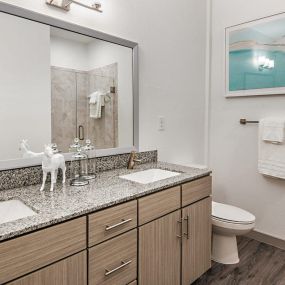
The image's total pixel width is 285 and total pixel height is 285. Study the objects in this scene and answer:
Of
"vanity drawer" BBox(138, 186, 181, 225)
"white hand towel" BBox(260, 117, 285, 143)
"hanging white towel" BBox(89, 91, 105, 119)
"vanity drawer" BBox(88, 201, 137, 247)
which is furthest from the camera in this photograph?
"white hand towel" BBox(260, 117, 285, 143)

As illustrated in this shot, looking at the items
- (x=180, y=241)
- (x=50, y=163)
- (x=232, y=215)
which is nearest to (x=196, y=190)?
(x=180, y=241)

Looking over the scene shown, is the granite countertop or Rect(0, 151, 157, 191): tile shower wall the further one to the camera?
Rect(0, 151, 157, 191): tile shower wall

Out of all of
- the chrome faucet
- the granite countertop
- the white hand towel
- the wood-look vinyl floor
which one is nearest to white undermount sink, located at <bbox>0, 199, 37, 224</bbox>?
the granite countertop

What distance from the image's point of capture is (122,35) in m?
1.96

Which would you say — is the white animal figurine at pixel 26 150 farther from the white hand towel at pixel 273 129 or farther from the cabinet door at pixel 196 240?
the white hand towel at pixel 273 129

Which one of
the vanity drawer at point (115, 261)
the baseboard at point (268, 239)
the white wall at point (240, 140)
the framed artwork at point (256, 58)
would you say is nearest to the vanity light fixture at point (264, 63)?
the framed artwork at point (256, 58)

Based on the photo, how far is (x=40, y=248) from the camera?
3.12 feet

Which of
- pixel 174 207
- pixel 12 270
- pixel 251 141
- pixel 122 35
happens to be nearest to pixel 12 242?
pixel 12 270

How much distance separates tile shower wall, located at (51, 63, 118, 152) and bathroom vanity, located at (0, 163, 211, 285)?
296 millimetres

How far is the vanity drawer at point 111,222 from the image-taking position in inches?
44.3

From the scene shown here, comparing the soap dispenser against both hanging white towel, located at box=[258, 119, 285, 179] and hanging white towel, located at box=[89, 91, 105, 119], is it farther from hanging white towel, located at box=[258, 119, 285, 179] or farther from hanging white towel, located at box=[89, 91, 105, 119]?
hanging white towel, located at box=[258, 119, 285, 179]

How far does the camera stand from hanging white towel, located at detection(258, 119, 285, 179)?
2.25 meters

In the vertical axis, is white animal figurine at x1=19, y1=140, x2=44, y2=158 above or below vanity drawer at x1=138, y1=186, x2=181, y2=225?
above

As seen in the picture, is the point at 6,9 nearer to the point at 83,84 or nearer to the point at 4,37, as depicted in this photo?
the point at 4,37
